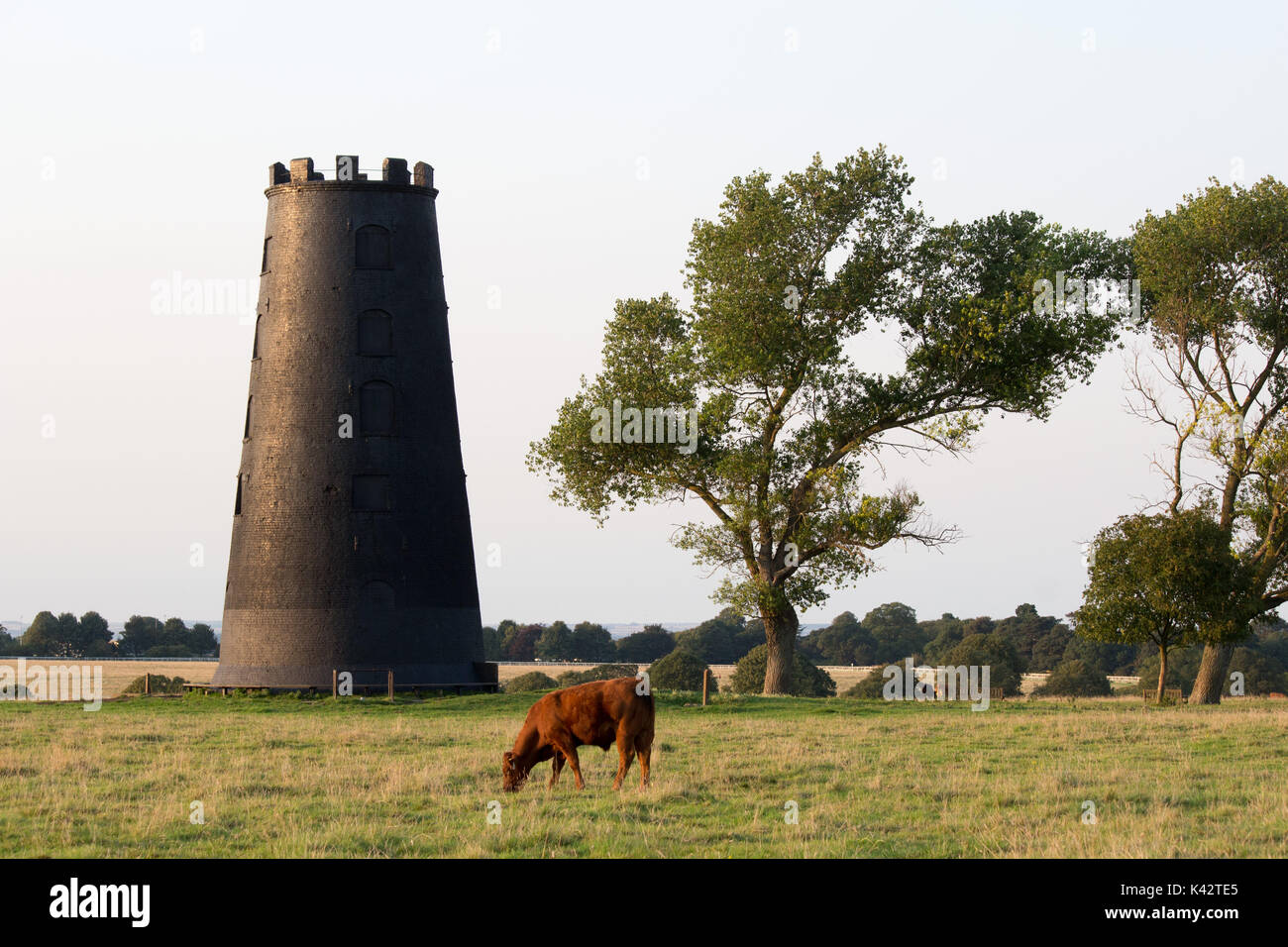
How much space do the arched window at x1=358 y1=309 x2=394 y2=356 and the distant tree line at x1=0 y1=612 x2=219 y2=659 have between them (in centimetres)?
7032

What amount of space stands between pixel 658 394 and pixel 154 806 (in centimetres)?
3271

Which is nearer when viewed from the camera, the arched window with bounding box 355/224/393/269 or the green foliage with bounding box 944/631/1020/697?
the arched window with bounding box 355/224/393/269

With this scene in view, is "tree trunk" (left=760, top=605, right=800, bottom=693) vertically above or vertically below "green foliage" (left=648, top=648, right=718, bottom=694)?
above

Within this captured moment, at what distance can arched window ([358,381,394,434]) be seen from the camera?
46344 mm

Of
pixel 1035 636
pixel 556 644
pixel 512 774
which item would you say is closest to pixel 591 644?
pixel 556 644

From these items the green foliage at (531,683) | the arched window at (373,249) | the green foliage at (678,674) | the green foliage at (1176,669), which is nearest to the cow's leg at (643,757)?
the arched window at (373,249)

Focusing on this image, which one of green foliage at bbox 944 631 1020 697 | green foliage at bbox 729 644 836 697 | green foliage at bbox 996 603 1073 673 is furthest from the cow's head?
green foliage at bbox 996 603 1073 673

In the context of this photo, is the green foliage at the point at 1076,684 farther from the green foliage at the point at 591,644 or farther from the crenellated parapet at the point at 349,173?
the crenellated parapet at the point at 349,173

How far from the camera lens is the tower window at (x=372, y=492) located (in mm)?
45781

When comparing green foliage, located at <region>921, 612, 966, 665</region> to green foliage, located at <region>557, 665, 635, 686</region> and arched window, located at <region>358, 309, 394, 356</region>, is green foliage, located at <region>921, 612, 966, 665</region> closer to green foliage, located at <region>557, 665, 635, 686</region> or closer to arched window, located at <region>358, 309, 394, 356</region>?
green foliage, located at <region>557, 665, 635, 686</region>

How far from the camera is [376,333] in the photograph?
46906 mm

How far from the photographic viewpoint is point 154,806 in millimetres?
19312
